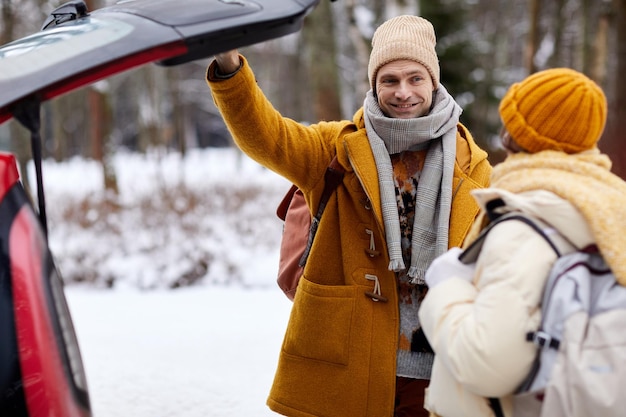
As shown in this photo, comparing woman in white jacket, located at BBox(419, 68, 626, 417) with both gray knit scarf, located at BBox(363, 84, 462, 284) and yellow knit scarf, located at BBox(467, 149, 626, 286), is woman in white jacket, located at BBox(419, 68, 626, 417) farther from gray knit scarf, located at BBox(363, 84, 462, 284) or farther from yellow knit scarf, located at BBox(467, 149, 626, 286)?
gray knit scarf, located at BBox(363, 84, 462, 284)

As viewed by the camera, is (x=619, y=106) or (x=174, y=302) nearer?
(x=174, y=302)

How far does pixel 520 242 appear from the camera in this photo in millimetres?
1537

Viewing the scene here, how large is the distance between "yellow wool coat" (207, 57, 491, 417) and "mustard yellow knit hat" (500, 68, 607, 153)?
2.31 ft

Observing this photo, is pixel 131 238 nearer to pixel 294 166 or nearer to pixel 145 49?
pixel 294 166

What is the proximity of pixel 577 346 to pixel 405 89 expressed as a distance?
122 centimetres

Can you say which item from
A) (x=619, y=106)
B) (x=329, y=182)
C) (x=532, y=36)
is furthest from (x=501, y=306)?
(x=532, y=36)

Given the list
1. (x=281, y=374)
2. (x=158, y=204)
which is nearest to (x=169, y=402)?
(x=281, y=374)

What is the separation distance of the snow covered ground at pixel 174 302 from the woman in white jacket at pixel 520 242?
8.19 feet

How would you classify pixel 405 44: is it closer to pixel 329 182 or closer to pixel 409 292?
pixel 329 182

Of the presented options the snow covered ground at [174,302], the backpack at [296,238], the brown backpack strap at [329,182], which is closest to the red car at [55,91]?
the brown backpack strap at [329,182]

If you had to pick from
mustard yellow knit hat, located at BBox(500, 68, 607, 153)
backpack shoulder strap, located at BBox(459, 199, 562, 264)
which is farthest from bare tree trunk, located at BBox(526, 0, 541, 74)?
backpack shoulder strap, located at BBox(459, 199, 562, 264)

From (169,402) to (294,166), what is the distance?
2256 mm

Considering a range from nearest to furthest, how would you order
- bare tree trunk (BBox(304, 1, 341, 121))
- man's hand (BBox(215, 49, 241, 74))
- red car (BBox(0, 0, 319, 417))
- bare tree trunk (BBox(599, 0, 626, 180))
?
1. red car (BBox(0, 0, 319, 417))
2. man's hand (BBox(215, 49, 241, 74))
3. bare tree trunk (BBox(599, 0, 626, 180))
4. bare tree trunk (BBox(304, 1, 341, 121))

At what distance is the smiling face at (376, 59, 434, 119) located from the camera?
2.42m
